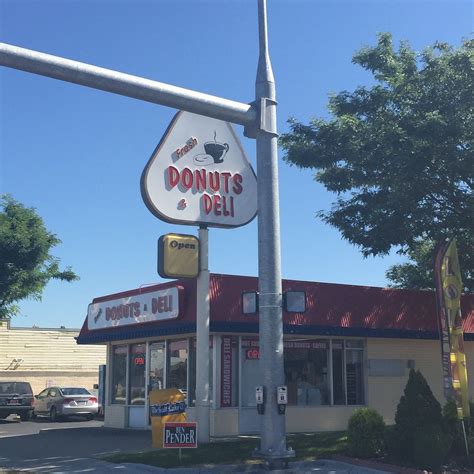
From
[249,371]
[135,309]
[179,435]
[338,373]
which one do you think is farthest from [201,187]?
[338,373]

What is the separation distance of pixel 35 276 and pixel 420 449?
67.5 feet

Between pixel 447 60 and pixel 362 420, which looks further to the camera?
pixel 447 60

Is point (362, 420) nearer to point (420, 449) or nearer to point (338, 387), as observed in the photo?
point (420, 449)

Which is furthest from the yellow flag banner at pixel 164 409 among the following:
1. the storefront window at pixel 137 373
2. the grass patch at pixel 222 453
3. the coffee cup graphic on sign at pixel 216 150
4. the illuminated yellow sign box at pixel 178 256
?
the storefront window at pixel 137 373

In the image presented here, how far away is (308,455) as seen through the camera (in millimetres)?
14297

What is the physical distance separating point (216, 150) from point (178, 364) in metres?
6.47

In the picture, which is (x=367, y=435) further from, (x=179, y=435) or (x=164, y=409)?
(x=164, y=409)

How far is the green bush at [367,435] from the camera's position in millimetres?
13617

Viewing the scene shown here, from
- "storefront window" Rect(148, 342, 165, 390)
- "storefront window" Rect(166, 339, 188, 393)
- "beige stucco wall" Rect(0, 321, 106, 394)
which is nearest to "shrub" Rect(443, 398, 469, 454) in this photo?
"storefront window" Rect(166, 339, 188, 393)

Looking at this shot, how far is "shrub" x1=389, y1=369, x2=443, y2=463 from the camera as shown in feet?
43.3

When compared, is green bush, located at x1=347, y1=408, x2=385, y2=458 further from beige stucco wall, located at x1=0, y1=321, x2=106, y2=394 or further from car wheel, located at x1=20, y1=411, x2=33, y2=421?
beige stucco wall, located at x1=0, y1=321, x2=106, y2=394

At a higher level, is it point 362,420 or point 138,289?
point 138,289

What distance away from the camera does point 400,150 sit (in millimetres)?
17453

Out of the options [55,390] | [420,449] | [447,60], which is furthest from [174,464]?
[55,390]
